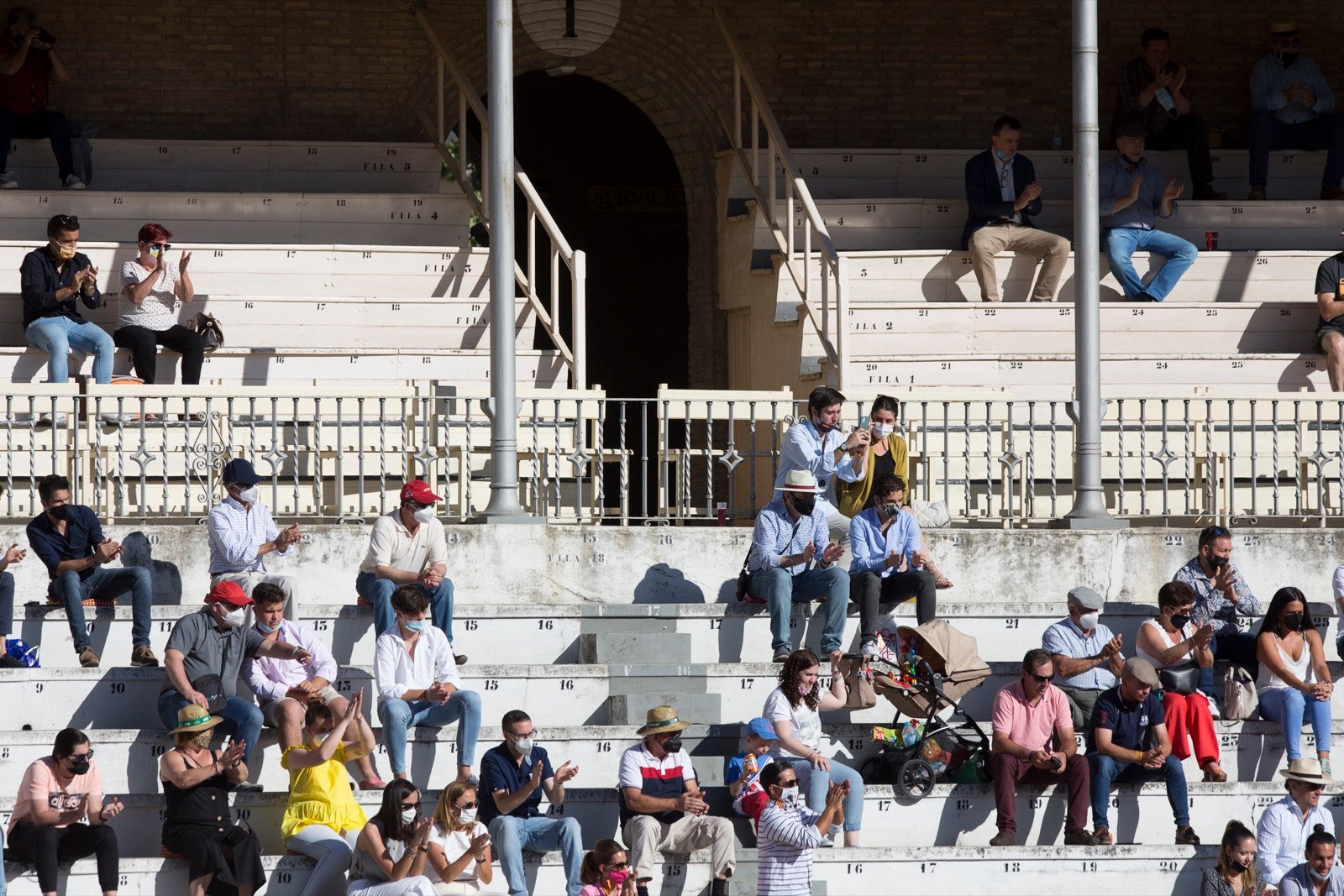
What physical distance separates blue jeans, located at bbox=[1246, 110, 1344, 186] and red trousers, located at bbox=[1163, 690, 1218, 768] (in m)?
7.60

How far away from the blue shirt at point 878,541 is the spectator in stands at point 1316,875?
2685 millimetres

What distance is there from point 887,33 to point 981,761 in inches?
370

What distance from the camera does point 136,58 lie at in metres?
17.5

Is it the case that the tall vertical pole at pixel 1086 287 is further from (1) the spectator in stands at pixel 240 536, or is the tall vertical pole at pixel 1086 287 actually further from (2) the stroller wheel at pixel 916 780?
(1) the spectator in stands at pixel 240 536

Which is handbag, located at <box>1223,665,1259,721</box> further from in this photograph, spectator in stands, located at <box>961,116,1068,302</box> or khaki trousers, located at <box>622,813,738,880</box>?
spectator in stands, located at <box>961,116,1068,302</box>

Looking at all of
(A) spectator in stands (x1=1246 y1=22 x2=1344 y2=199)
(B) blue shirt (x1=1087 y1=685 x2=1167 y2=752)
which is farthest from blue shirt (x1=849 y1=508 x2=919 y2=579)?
(A) spectator in stands (x1=1246 y1=22 x2=1344 y2=199)

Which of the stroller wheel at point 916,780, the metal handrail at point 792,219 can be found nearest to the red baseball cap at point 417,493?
the stroller wheel at point 916,780

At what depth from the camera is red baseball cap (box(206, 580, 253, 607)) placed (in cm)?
1025

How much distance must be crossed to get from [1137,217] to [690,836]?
7934mm

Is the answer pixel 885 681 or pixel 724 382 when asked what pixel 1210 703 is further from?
pixel 724 382

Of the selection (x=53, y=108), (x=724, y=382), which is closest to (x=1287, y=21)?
(x=724, y=382)

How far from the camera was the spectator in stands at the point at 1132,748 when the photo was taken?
33.8 feet

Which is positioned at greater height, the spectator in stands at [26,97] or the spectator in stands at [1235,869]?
the spectator in stands at [26,97]

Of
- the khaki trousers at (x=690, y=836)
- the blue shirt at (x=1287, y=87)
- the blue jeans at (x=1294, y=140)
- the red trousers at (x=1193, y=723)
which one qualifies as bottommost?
the khaki trousers at (x=690, y=836)
